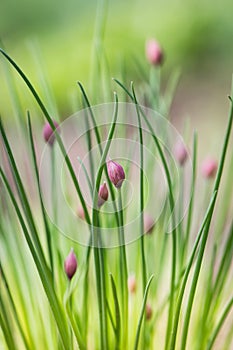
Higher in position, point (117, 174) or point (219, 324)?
point (117, 174)

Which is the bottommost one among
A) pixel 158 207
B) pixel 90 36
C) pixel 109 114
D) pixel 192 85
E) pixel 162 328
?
pixel 162 328

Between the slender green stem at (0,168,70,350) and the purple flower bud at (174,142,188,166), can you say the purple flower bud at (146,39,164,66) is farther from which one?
the slender green stem at (0,168,70,350)

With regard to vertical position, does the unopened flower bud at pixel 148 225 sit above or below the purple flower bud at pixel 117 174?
below

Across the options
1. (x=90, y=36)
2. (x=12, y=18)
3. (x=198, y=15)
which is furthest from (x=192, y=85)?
(x=12, y=18)

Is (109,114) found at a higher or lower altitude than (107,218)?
higher

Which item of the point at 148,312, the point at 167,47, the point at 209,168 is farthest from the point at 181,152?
the point at 167,47

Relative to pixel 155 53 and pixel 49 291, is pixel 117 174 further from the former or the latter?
pixel 155 53

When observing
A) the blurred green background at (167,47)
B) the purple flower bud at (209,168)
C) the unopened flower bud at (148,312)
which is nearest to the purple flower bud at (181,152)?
the purple flower bud at (209,168)

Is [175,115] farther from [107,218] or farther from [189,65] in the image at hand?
[107,218]

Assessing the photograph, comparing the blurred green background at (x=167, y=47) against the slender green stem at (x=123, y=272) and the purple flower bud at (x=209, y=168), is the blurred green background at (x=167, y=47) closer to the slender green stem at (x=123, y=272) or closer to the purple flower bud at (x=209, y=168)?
the purple flower bud at (x=209, y=168)
